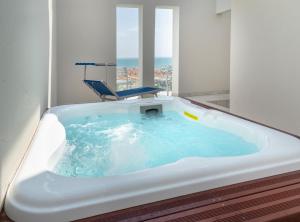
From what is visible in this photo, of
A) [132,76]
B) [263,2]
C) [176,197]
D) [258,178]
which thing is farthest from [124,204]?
[132,76]

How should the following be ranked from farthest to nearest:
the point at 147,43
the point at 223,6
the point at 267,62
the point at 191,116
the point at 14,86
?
1. the point at 223,6
2. the point at 147,43
3. the point at 267,62
4. the point at 191,116
5. the point at 14,86

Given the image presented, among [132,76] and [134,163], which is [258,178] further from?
[132,76]

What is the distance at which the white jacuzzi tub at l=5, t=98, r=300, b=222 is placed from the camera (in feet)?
3.24

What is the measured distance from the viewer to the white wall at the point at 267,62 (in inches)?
113

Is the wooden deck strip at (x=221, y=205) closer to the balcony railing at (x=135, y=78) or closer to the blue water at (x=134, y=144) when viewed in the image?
the blue water at (x=134, y=144)

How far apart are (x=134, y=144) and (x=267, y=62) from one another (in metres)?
2.00

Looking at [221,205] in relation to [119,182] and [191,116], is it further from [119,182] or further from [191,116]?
[191,116]

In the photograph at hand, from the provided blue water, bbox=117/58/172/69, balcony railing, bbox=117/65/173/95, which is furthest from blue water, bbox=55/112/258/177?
blue water, bbox=117/58/172/69

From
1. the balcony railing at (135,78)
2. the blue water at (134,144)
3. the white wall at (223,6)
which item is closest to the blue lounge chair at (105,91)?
the blue water at (134,144)

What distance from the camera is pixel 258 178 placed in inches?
50.8

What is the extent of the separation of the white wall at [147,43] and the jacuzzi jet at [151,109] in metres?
2.13

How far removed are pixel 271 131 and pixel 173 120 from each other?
1.22 meters

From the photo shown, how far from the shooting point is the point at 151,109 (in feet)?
9.98

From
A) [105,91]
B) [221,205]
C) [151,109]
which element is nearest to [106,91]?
[105,91]
